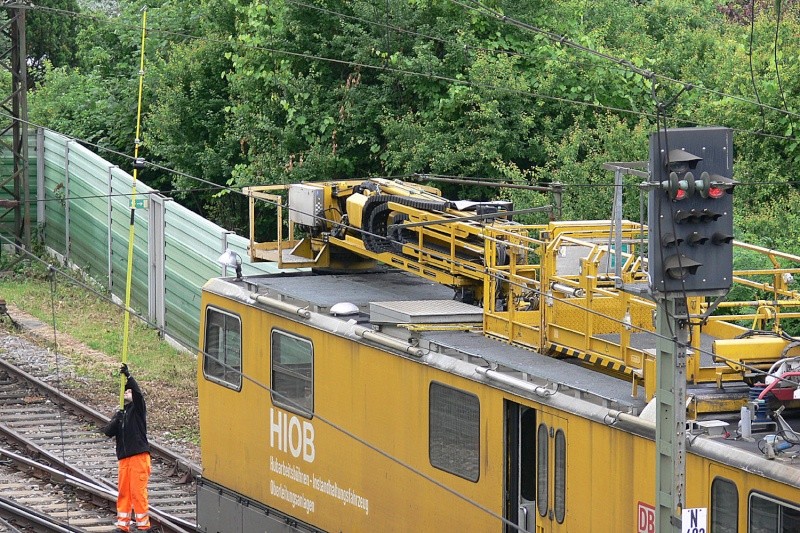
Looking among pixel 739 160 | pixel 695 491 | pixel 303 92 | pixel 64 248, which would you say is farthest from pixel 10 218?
pixel 695 491

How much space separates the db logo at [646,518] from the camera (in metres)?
9.44

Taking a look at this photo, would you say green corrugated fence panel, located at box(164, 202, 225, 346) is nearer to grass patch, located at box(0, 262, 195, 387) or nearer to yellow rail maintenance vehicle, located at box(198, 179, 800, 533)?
grass patch, located at box(0, 262, 195, 387)

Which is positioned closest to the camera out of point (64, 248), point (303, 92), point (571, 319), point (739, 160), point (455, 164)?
point (571, 319)

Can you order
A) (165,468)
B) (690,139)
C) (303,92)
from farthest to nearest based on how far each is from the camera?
1. (303,92)
2. (165,468)
3. (690,139)

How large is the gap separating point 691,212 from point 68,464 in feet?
40.3

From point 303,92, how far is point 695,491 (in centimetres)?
1645

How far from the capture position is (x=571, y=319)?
1117 centimetres

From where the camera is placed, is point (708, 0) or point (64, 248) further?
point (708, 0)

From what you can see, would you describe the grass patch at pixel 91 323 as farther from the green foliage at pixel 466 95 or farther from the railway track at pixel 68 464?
the green foliage at pixel 466 95

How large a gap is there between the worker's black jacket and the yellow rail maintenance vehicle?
701mm

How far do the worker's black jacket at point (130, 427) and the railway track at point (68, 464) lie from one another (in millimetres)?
1312

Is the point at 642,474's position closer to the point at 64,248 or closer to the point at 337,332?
the point at 337,332

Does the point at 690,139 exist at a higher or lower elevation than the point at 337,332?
higher

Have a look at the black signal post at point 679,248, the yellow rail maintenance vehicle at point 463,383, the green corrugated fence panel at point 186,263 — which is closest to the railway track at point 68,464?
the yellow rail maintenance vehicle at point 463,383
